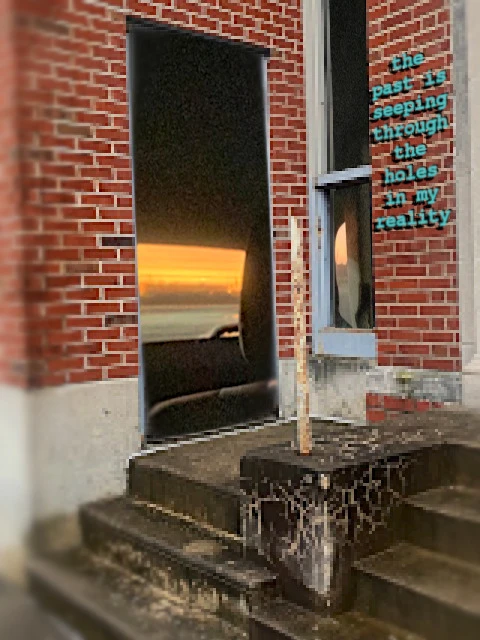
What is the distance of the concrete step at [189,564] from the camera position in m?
1.05

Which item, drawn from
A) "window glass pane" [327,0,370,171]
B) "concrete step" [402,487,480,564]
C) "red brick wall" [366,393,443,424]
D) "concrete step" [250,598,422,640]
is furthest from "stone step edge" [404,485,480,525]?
"window glass pane" [327,0,370,171]

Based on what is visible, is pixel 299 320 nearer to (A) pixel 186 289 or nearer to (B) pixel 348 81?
(A) pixel 186 289

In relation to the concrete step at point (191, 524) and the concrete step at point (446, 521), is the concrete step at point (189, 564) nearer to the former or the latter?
the concrete step at point (191, 524)

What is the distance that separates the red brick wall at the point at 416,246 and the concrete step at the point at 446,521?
521 millimetres

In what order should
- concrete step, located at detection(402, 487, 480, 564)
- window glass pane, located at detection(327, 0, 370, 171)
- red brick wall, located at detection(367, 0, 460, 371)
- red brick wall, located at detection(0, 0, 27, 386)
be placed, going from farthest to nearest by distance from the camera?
window glass pane, located at detection(327, 0, 370, 171) → red brick wall, located at detection(367, 0, 460, 371) → concrete step, located at detection(402, 487, 480, 564) → red brick wall, located at detection(0, 0, 27, 386)

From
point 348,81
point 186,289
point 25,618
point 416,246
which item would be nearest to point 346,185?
point 348,81

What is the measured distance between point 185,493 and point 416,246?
793 millimetres

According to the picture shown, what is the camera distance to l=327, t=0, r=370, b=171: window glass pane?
180 cm

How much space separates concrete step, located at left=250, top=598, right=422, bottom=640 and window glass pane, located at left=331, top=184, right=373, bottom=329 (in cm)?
95

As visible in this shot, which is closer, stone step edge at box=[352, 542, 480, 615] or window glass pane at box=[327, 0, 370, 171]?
stone step edge at box=[352, 542, 480, 615]

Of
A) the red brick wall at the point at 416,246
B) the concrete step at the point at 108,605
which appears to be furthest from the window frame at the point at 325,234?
the concrete step at the point at 108,605

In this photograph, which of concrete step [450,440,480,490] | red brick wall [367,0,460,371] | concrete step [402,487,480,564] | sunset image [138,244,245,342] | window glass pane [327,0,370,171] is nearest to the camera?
concrete step [402,487,480,564]

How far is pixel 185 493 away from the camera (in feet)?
4.48

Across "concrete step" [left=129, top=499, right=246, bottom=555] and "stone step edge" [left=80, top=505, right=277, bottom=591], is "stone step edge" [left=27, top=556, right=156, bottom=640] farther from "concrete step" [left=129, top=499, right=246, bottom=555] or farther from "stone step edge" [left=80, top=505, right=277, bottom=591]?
"concrete step" [left=129, top=499, right=246, bottom=555]
